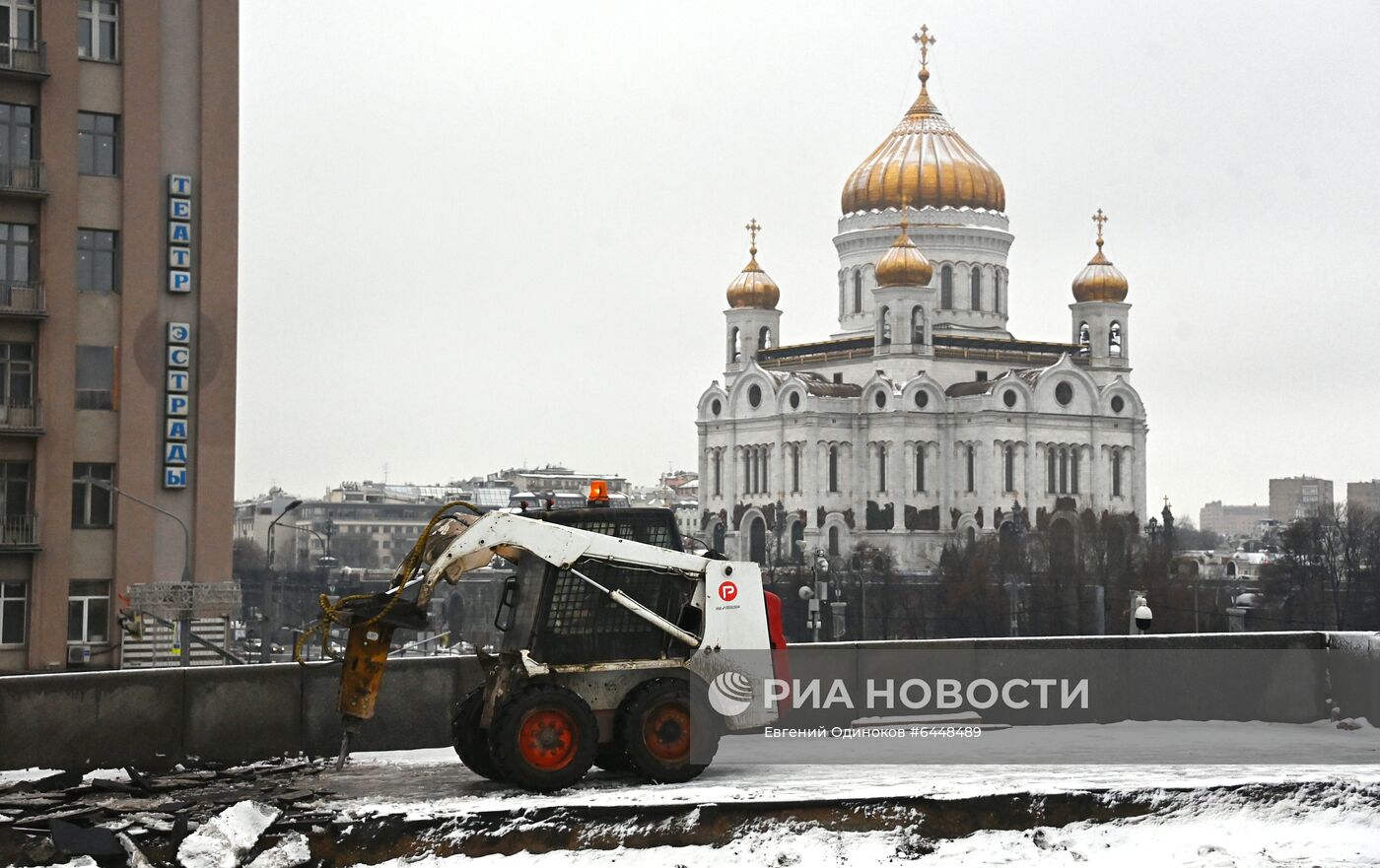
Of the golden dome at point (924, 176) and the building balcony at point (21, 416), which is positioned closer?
the building balcony at point (21, 416)

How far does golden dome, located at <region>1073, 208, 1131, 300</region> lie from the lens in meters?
119

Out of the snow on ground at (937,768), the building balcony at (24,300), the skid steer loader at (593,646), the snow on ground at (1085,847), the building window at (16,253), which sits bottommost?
the snow on ground at (1085,847)

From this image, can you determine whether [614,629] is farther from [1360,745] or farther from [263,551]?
[263,551]

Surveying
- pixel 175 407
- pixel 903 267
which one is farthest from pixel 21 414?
pixel 903 267

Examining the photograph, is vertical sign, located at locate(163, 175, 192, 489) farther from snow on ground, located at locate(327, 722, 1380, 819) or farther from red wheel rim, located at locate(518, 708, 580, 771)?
red wheel rim, located at locate(518, 708, 580, 771)

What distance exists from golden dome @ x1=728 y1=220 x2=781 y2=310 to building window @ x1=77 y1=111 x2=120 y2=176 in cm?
9393

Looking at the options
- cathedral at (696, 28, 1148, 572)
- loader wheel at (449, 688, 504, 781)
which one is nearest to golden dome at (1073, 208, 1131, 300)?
cathedral at (696, 28, 1148, 572)

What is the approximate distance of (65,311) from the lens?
2916 centimetres

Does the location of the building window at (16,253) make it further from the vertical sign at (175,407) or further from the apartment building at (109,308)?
the vertical sign at (175,407)

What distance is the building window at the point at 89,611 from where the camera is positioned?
2950 centimetres

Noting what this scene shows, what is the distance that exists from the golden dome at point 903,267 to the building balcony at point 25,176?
85.0 m

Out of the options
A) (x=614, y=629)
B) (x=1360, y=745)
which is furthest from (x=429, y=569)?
(x=1360, y=745)

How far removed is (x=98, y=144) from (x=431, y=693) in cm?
1688

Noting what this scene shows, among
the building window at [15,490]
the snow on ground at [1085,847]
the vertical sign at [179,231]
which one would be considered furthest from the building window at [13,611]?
the snow on ground at [1085,847]
